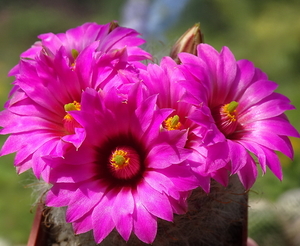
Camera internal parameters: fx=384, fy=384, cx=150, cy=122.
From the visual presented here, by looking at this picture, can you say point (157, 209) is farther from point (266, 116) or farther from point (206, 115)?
point (266, 116)

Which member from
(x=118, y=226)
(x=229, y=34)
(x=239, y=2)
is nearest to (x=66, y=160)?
(x=118, y=226)

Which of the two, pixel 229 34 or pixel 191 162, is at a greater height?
pixel 191 162

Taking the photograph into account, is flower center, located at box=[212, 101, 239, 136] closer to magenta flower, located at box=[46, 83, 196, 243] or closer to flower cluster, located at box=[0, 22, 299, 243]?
flower cluster, located at box=[0, 22, 299, 243]

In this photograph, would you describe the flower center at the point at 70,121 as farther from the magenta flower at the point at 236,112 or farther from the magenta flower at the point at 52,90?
the magenta flower at the point at 236,112

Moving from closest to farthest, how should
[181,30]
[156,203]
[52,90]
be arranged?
[156,203], [52,90], [181,30]

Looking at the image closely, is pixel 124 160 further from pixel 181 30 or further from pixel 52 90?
pixel 181 30

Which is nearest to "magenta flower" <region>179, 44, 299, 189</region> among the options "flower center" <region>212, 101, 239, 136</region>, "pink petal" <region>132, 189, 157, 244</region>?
"flower center" <region>212, 101, 239, 136</region>

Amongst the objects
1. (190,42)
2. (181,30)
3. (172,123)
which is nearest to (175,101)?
(172,123)
